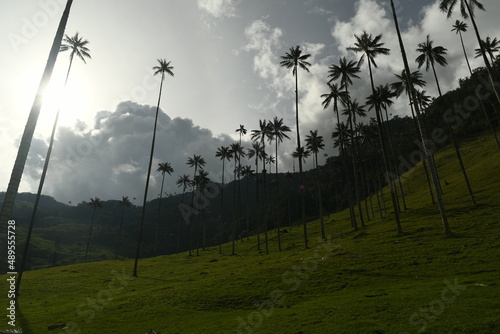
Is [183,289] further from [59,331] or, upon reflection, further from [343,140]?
[343,140]

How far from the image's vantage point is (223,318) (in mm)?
22234

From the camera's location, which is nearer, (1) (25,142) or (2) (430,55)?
(1) (25,142)

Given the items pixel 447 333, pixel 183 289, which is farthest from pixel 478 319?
pixel 183 289

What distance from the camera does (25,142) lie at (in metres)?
15.2

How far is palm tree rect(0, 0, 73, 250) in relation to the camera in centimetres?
1316
